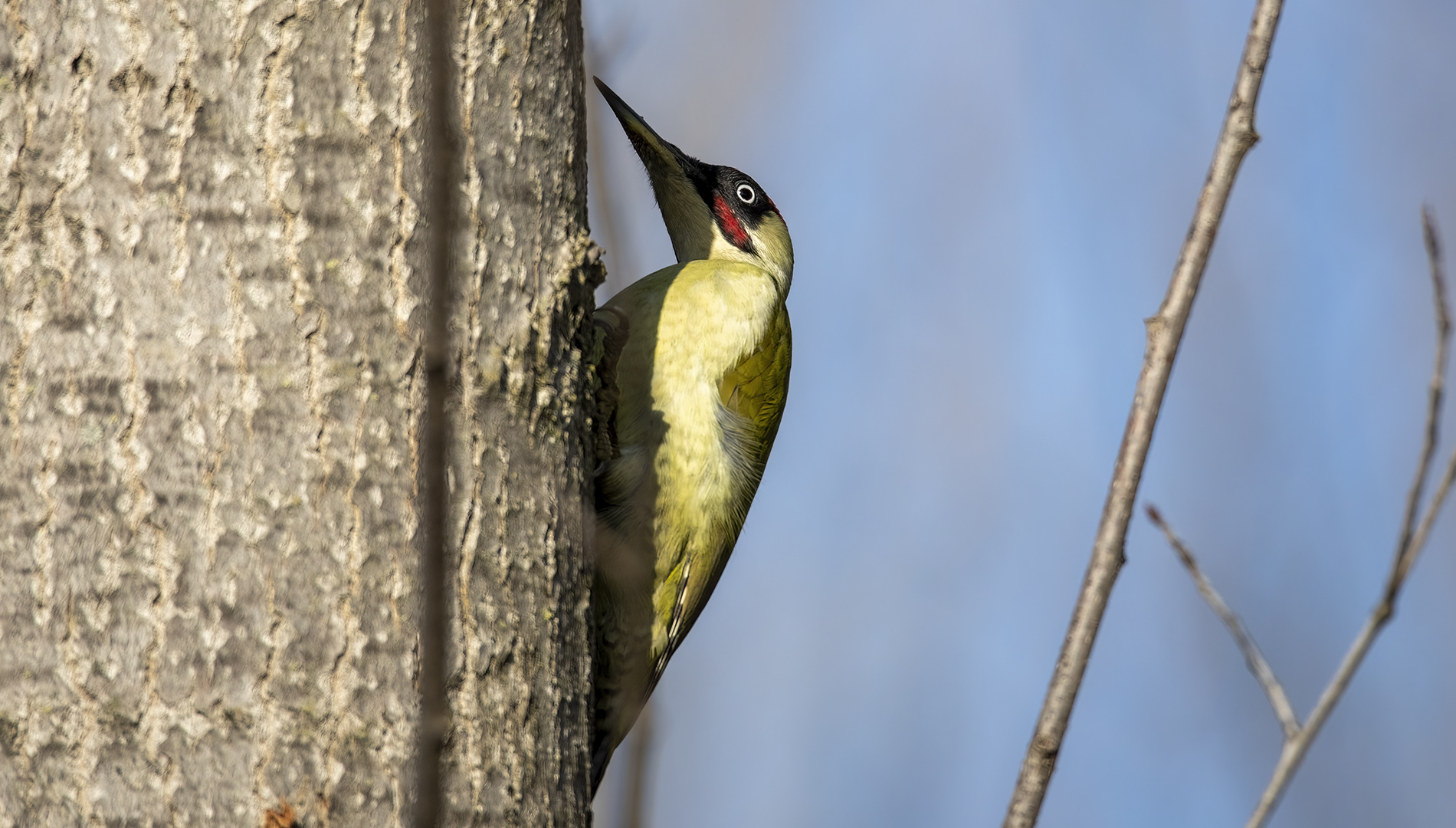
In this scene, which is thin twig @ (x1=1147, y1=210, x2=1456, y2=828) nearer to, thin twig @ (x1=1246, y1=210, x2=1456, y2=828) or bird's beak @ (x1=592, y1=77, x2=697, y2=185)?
thin twig @ (x1=1246, y1=210, x2=1456, y2=828)

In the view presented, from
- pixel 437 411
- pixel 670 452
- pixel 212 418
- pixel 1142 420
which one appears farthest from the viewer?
pixel 670 452

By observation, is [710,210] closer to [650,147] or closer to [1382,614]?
[650,147]

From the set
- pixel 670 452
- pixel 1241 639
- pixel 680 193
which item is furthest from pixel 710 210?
pixel 1241 639

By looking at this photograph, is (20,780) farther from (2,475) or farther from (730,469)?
(730,469)

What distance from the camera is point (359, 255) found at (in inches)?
58.1

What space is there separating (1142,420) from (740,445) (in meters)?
1.62

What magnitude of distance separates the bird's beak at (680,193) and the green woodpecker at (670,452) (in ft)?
2.16

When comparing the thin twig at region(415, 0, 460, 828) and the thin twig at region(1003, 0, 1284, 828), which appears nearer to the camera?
the thin twig at region(415, 0, 460, 828)

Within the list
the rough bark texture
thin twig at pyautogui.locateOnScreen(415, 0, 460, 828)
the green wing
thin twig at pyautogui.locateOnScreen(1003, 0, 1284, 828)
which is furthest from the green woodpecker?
thin twig at pyautogui.locateOnScreen(415, 0, 460, 828)

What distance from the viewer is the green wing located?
9.78ft

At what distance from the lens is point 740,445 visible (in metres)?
3.05

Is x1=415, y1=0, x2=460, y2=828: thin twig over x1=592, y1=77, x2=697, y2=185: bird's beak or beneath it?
beneath

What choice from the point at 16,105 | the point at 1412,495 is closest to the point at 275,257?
the point at 16,105

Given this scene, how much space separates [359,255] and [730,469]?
164 centimetres
